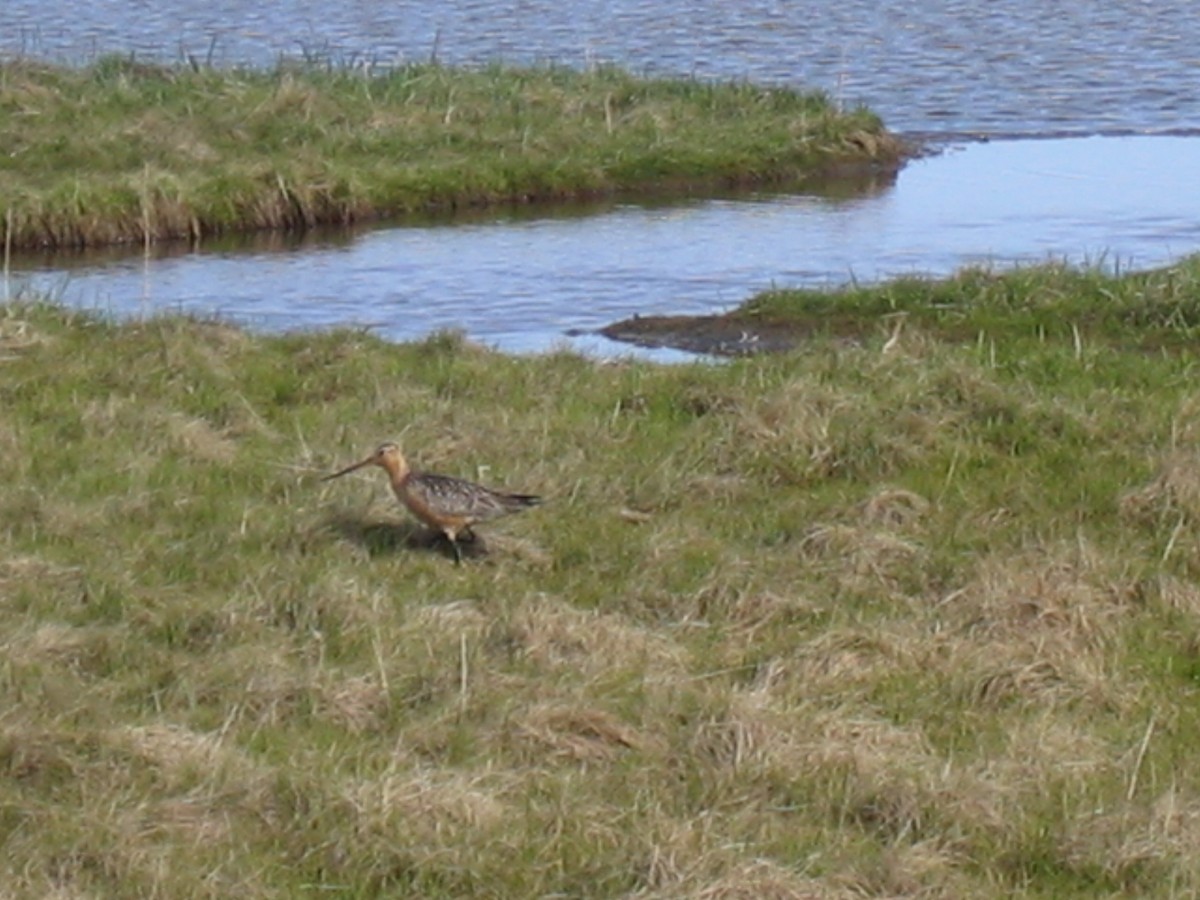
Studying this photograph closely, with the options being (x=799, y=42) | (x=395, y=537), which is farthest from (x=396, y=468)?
(x=799, y=42)

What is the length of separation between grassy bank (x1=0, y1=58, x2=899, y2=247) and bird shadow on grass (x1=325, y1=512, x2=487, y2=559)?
898cm

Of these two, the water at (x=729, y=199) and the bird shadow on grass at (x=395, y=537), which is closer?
the bird shadow on grass at (x=395, y=537)

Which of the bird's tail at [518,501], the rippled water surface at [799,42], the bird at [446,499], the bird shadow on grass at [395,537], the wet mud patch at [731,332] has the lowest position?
the rippled water surface at [799,42]

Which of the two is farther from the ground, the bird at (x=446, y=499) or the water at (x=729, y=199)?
the bird at (x=446, y=499)

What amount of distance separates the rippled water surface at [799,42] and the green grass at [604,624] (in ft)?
44.6

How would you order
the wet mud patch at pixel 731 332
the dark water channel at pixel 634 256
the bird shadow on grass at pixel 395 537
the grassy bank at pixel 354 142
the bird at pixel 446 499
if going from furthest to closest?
the grassy bank at pixel 354 142 → the dark water channel at pixel 634 256 → the wet mud patch at pixel 731 332 → the bird shadow on grass at pixel 395 537 → the bird at pixel 446 499

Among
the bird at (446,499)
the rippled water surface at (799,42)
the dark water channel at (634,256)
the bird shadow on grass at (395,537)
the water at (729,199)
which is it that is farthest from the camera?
the rippled water surface at (799,42)

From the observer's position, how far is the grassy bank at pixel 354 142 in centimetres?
1748

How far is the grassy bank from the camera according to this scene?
57.4 feet

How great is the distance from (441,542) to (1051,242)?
971 centimetres

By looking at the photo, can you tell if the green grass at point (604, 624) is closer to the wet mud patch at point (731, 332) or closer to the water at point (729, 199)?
the wet mud patch at point (731, 332)

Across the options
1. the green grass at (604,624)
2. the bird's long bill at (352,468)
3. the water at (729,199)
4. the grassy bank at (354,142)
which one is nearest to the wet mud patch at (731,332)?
the water at (729,199)

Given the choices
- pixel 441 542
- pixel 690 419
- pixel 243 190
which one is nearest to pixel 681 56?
pixel 243 190


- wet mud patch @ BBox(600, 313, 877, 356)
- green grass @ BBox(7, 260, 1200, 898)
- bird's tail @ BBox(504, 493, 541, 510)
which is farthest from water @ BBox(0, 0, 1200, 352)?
bird's tail @ BBox(504, 493, 541, 510)
